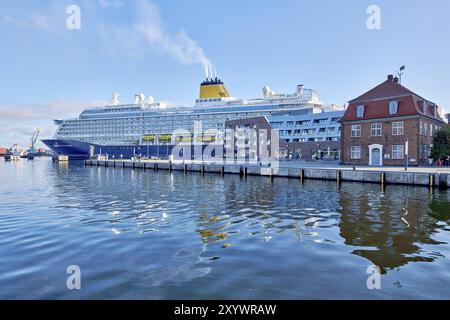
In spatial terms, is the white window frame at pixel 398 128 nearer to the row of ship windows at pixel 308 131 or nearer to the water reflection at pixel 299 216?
the water reflection at pixel 299 216

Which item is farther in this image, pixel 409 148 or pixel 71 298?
pixel 409 148

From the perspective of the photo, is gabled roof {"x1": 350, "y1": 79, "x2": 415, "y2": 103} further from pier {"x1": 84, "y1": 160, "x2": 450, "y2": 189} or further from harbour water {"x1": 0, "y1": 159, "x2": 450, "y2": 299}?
harbour water {"x1": 0, "y1": 159, "x2": 450, "y2": 299}

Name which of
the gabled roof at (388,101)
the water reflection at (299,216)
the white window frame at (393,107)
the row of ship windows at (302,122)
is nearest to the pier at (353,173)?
the water reflection at (299,216)

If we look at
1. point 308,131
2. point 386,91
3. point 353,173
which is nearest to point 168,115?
point 308,131

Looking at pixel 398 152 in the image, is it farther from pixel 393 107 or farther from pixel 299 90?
pixel 299 90

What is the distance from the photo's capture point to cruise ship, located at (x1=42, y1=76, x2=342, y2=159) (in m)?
99.7

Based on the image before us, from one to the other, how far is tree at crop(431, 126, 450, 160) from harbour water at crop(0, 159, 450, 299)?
30.2 metres

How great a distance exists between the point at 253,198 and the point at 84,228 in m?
12.0

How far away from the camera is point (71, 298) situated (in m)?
6.99

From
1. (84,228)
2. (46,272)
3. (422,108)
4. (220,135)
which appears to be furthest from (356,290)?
(220,135)

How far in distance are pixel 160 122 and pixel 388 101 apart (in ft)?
246

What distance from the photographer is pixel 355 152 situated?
166ft

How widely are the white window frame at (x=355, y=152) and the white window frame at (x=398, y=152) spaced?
16.6 ft
